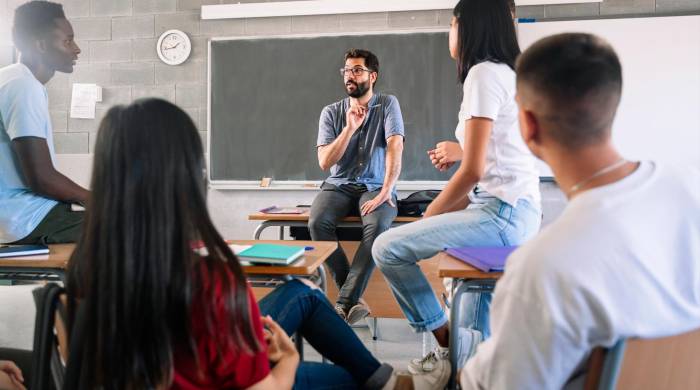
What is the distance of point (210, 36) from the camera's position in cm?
430

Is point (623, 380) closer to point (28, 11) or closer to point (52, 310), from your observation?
point (52, 310)

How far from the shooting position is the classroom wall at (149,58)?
4219mm

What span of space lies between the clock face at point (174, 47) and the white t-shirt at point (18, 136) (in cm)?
241

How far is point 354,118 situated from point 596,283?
7.43 ft

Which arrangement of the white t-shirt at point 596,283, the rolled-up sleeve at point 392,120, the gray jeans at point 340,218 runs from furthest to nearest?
1. the rolled-up sleeve at point 392,120
2. the gray jeans at point 340,218
3. the white t-shirt at point 596,283

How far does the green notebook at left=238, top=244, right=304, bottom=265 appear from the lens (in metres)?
1.46

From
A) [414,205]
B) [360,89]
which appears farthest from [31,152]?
[414,205]

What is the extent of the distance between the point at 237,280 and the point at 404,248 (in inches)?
37.2

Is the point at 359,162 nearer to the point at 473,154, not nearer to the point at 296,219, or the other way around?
the point at 296,219

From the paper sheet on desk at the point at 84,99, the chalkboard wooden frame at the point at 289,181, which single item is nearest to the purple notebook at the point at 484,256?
the chalkboard wooden frame at the point at 289,181

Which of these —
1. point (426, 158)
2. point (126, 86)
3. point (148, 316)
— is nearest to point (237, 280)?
point (148, 316)

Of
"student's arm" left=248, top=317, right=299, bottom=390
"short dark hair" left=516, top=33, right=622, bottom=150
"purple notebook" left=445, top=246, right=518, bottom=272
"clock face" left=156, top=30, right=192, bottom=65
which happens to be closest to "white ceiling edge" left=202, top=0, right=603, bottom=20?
"clock face" left=156, top=30, right=192, bottom=65

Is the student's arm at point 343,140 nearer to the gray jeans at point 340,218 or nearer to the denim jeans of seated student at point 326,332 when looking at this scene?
the gray jeans at point 340,218

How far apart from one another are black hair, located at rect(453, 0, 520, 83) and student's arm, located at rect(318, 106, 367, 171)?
118 centimetres
